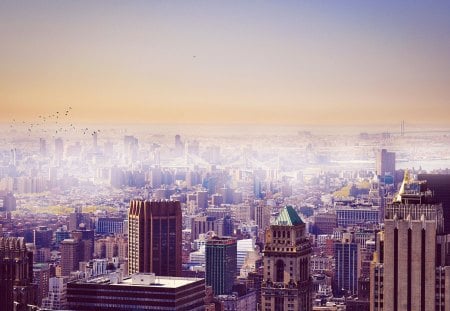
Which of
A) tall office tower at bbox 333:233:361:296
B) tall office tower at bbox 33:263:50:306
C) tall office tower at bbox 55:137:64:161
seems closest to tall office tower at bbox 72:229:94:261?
tall office tower at bbox 33:263:50:306

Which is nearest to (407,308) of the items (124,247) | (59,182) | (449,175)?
(449,175)

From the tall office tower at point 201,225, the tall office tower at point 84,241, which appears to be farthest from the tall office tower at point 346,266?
the tall office tower at point 84,241

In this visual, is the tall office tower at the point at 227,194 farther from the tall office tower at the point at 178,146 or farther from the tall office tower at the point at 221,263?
the tall office tower at the point at 178,146

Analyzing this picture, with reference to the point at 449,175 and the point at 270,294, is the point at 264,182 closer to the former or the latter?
the point at 270,294

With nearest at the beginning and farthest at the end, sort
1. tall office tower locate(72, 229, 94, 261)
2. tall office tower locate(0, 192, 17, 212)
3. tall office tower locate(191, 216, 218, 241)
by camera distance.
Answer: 1. tall office tower locate(0, 192, 17, 212)
2. tall office tower locate(72, 229, 94, 261)
3. tall office tower locate(191, 216, 218, 241)

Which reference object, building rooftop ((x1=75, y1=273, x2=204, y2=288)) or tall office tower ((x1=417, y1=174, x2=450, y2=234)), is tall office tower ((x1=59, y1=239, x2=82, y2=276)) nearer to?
building rooftop ((x1=75, y1=273, x2=204, y2=288))

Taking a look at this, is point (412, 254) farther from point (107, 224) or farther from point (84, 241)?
point (84, 241)
